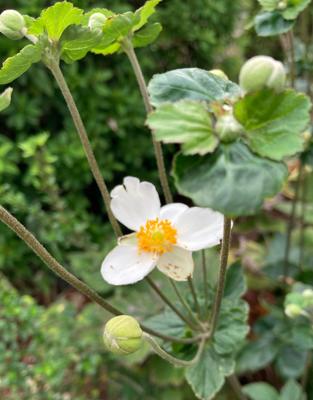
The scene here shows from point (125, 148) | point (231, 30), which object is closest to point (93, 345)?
point (125, 148)

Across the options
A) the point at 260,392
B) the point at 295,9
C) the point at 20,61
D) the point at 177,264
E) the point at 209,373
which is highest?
the point at 20,61

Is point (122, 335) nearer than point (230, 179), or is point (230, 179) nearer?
point (230, 179)

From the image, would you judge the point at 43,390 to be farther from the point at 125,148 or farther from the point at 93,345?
the point at 125,148

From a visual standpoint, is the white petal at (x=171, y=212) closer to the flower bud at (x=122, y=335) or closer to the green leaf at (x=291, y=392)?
the flower bud at (x=122, y=335)

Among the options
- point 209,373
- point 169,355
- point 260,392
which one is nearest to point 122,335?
→ point 169,355

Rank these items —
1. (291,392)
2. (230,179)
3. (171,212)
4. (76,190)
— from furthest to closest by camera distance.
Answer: (76,190) → (291,392) → (171,212) → (230,179)

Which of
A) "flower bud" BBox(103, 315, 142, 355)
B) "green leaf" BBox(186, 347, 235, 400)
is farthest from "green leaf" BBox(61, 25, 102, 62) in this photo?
"green leaf" BBox(186, 347, 235, 400)

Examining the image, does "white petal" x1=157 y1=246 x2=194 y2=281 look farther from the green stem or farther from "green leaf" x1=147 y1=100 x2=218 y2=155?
"green leaf" x1=147 y1=100 x2=218 y2=155

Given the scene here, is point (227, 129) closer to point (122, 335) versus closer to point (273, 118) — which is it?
point (273, 118)
